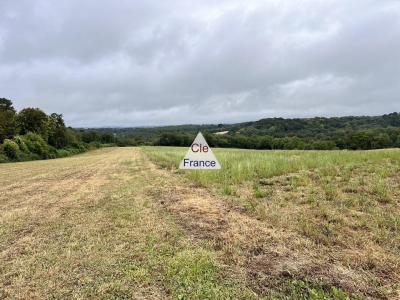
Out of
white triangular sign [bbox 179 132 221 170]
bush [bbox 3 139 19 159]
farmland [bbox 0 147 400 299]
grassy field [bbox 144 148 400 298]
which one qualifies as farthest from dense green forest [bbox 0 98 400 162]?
grassy field [bbox 144 148 400 298]

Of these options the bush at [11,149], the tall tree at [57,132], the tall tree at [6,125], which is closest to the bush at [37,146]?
the tall tree at [6,125]

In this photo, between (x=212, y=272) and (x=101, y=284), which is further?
(x=212, y=272)

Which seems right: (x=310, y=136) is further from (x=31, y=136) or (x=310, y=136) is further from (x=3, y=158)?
(x=3, y=158)

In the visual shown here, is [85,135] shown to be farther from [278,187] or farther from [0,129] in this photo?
[278,187]

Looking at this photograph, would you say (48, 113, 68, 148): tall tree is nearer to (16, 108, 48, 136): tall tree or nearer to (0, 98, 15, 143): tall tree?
(16, 108, 48, 136): tall tree

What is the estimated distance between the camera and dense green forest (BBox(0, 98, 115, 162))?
36838mm

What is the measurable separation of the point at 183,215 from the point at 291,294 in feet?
12.2

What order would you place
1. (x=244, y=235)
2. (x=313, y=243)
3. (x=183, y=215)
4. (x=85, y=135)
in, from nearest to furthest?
1. (x=313, y=243)
2. (x=244, y=235)
3. (x=183, y=215)
4. (x=85, y=135)

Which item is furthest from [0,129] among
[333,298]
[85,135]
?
[85,135]

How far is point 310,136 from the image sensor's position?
8625cm

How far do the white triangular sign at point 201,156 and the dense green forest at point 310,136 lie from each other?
47.0m

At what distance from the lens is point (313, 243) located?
16.2ft

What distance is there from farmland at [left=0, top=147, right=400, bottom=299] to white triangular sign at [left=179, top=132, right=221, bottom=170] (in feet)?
13.4

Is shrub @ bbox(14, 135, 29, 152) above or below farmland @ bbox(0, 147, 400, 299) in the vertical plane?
above
